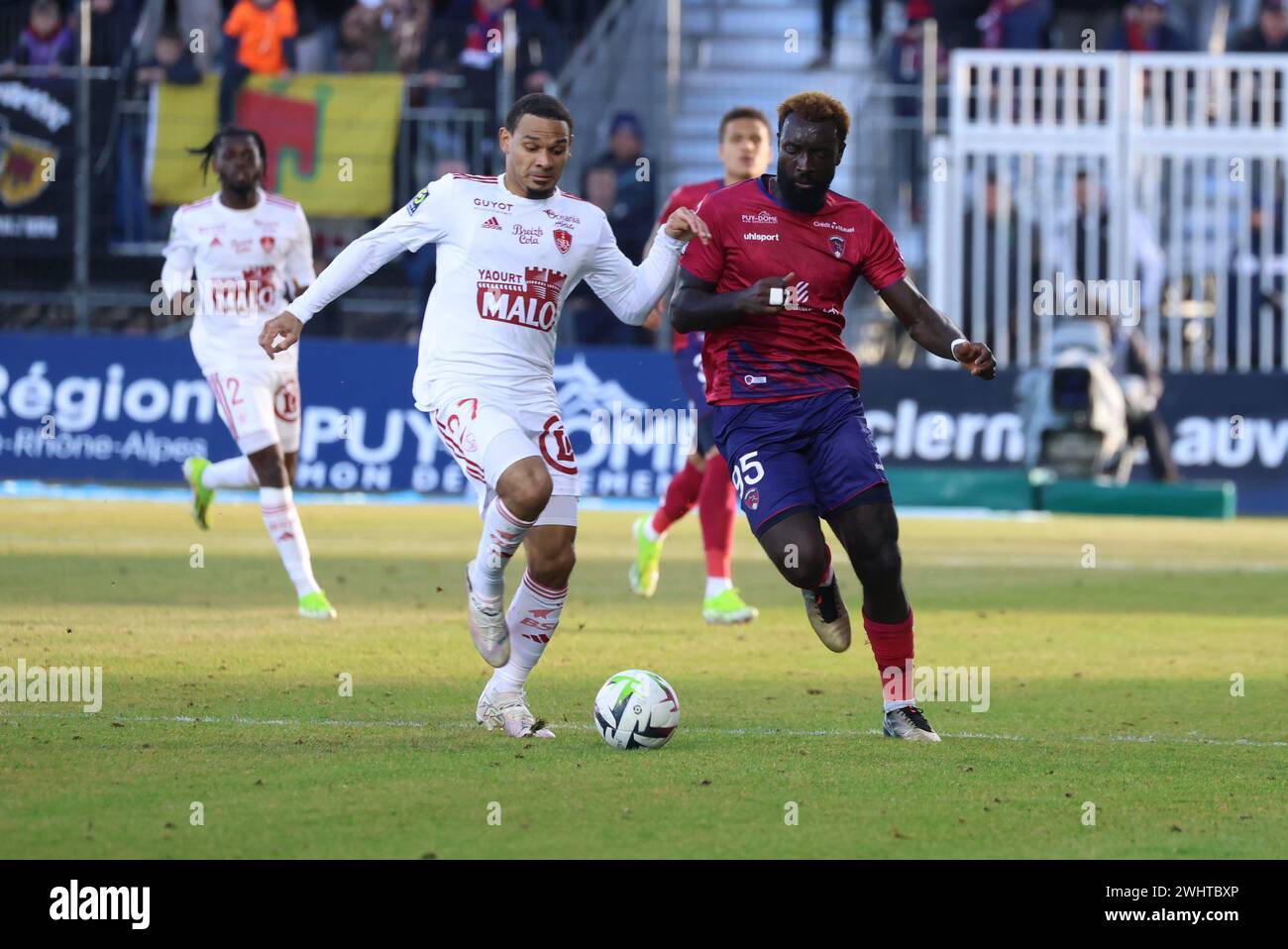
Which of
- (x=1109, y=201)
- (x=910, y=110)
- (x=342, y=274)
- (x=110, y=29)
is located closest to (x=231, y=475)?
(x=342, y=274)

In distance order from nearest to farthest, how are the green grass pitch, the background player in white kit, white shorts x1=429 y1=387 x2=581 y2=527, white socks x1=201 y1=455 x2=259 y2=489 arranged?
the green grass pitch → white shorts x1=429 y1=387 x2=581 y2=527 → the background player in white kit → white socks x1=201 y1=455 x2=259 y2=489

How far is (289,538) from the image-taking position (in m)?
11.7

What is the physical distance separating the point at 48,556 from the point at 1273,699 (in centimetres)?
853

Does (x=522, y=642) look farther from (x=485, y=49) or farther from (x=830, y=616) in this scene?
(x=485, y=49)

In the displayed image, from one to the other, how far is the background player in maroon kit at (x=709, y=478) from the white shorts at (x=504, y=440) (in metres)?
3.31

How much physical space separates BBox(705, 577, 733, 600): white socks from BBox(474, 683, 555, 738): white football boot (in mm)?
4167

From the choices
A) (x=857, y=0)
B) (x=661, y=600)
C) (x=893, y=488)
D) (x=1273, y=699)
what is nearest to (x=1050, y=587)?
(x=661, y=600)

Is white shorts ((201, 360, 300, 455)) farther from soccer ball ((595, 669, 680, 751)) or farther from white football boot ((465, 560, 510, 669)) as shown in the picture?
soccer ball ((595, 669, 680, 751))

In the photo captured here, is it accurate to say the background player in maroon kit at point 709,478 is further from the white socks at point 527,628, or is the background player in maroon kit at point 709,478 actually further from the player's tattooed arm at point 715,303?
the white socks at point 527,628

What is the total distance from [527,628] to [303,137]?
14392 millimetres

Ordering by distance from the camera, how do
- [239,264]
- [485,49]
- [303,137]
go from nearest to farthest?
[239,264], [303,137], [485,49]

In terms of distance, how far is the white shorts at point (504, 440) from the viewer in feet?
25.4

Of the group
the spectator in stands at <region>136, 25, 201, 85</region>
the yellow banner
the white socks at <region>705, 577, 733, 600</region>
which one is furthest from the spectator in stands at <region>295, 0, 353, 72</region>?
the white socks at <region>705, 577, 733, 600</region>

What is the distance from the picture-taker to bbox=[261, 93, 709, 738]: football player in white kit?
7.83 m
